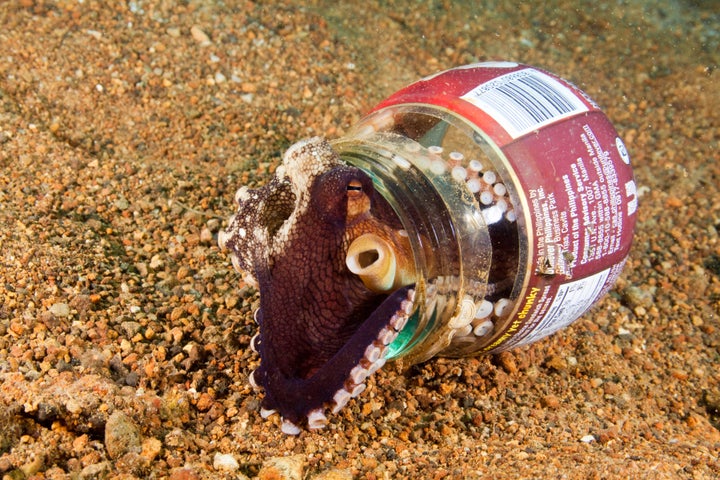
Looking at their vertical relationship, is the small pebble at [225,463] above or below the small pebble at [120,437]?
below

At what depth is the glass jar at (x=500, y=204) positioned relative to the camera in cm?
153

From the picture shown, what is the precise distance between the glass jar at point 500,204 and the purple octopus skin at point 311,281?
12cm

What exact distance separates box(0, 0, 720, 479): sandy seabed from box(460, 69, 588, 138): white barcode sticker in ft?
2.37

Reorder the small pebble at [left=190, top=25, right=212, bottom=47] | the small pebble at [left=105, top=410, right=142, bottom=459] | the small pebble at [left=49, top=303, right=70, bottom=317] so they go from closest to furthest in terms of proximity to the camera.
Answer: the small pebble at [left=105, top=410, right=142, bottom=459]
the small pebble at [left=49, top=303, right=70, bottom=317]
the small pebble at [left=190, top=25, right=212, bottom=47]

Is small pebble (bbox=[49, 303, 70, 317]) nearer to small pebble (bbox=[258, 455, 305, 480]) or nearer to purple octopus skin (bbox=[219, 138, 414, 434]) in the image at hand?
purple octopus skin (bbox=[219, 138, 414, 434])

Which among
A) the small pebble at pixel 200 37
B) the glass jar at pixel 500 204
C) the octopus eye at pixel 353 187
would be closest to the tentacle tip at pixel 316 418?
the glass jar at pixel 500 204

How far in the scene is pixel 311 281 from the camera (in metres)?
1.48

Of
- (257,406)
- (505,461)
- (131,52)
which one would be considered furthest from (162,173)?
(505,461)

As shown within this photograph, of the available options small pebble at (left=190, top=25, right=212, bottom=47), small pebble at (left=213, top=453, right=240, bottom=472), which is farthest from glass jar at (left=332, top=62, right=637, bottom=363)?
small pebble at (left=190, top=25, right=212, bottom=47)

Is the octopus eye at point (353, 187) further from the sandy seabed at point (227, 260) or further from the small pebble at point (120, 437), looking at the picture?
the small pebble at point (120, 437)

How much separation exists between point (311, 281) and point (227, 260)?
2.37 feet

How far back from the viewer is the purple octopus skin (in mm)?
1426

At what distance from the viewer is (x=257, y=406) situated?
5.33 ft

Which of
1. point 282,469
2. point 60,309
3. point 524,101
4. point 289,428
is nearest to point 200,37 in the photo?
point 60,309
